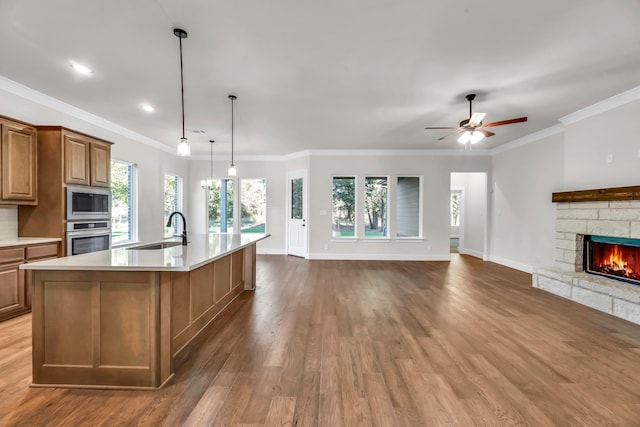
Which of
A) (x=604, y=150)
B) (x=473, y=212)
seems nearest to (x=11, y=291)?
(x=604, y=150)

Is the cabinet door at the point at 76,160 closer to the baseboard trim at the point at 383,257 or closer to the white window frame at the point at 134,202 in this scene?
the white window frame at the point at 134,202

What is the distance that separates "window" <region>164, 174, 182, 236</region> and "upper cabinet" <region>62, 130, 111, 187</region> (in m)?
2.78

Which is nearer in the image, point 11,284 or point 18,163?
point 11,284

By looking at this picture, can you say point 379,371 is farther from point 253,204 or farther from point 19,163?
point 253,204

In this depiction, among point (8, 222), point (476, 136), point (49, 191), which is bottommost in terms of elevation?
point (8, 222)

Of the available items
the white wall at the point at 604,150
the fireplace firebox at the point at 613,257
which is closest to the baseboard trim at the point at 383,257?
the fireplace firebox at the point at 613,257

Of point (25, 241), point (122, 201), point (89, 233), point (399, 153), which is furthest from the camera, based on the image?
point (399, 153)

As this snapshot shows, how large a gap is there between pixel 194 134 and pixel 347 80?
3.71 meters

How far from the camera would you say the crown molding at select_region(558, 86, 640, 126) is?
11.8 ft

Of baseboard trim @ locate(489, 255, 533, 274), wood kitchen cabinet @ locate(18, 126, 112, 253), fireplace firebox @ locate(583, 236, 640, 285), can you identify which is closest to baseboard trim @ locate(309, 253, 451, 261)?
baseboard trim @ locate(489, 255, 533, 274)

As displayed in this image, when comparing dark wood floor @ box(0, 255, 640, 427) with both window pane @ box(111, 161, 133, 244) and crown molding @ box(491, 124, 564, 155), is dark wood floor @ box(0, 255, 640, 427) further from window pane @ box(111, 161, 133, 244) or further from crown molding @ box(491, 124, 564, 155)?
crown molding @ box(491, 124, 564, 155)

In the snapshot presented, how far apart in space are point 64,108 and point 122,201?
6.42 ft

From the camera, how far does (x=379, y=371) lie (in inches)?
86.7

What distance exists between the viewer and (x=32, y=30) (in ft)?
7.95
